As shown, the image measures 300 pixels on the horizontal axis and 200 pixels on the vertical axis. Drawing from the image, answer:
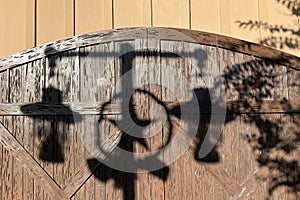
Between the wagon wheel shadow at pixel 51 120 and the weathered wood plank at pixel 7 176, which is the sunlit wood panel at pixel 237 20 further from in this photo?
the weathered wood plank at pixel 7 176

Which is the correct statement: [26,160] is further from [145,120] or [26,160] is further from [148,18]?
[148,18]

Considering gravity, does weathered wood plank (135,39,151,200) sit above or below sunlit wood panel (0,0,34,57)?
below

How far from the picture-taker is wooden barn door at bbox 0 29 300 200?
3.86 m

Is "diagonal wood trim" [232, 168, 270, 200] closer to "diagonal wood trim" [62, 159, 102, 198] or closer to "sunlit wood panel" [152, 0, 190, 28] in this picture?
"diagonal wood trim" [62, 159, 102, 198]

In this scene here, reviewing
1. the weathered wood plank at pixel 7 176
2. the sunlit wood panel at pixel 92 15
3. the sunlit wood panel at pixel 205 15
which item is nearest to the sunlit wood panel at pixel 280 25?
the sunlit wood panel at pixel 205 15

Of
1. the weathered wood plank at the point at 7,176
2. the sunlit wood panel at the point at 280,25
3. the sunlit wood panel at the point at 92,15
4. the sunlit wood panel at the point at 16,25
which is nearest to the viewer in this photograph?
the weathered wood plank at the point at 7,176

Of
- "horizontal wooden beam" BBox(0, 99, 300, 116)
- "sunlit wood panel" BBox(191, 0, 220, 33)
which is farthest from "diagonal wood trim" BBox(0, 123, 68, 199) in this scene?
"sunlit wood panel" BBox(191, 0, 220, 33)

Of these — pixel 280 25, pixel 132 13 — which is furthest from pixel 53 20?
pixel 280 25

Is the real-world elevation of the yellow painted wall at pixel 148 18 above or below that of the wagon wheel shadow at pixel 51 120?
above

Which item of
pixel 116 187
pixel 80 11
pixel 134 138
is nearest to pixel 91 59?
pixel 80 11

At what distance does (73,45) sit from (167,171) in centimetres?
130

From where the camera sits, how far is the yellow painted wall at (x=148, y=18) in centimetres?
408

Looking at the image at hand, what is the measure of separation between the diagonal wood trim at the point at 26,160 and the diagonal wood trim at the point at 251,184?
1538mm

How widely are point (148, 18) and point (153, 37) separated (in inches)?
9.8
